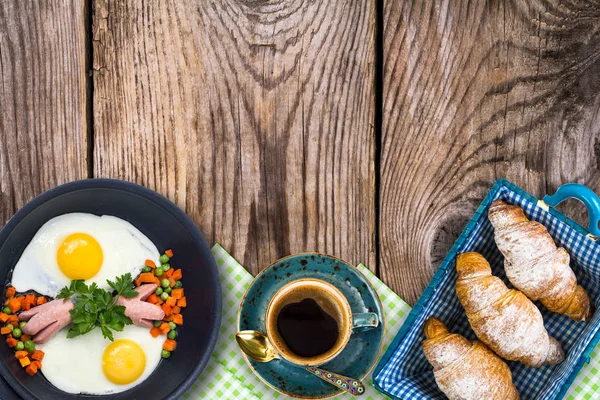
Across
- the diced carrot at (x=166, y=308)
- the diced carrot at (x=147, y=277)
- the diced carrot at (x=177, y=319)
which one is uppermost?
the diced carrot at (x=147, y=277)

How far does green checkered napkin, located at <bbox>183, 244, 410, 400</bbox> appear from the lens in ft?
5.26

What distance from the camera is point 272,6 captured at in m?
1.65

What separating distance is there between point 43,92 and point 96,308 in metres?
0.53

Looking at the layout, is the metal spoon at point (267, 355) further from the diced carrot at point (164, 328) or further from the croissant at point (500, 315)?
the croissant at point (500, 315)

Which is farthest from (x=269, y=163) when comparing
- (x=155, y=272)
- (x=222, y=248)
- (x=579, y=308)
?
(x=579, y=308)

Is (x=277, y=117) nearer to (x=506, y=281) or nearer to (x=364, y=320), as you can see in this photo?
(x=364, y=320)

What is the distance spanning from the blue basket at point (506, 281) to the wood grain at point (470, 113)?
0.10 meters

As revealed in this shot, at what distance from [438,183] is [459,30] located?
1.17ft

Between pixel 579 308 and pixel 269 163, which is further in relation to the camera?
pixel 269 163

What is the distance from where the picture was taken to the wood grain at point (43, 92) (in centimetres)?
166

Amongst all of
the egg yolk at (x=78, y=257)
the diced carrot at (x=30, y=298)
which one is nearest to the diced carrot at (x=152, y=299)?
the egg yolk at (x=78, y=257)

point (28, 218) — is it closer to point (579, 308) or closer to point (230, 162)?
point (230, 162)

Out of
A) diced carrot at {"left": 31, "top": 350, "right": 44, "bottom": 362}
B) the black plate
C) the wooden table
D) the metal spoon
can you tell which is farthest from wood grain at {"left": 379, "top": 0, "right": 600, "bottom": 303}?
diced carrot at {"left": 31, "top": 350, "right": 44, "bottom": 362}

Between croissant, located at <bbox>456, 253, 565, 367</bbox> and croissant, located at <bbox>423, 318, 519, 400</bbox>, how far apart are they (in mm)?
36
